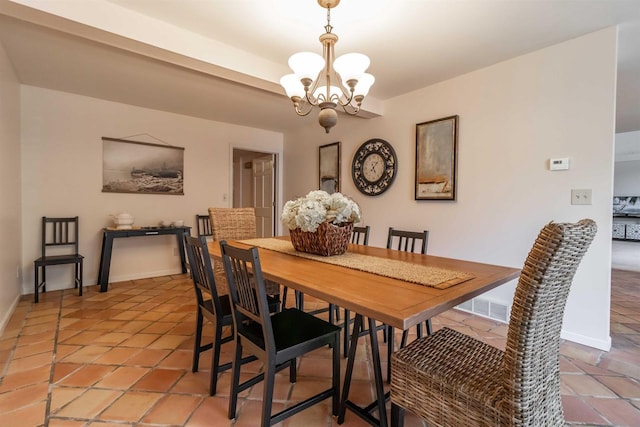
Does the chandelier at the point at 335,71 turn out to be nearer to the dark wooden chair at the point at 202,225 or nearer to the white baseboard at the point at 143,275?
the dark wooden chair at the point at 202,225

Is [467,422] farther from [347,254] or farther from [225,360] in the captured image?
[225,360]

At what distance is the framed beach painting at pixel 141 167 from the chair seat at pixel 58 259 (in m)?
0.87

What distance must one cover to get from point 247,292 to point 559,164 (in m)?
2.56

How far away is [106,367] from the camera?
6.27 ft

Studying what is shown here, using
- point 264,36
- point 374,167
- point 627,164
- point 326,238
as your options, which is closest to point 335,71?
point 264,36

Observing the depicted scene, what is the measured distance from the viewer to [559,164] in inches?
94.0

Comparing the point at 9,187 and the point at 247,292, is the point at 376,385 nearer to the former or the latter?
the point at 247,292

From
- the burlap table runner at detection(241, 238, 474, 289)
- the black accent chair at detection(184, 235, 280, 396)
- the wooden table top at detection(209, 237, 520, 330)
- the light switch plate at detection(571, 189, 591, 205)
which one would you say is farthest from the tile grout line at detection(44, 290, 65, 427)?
the light switch plate at detection(571, 189, 591, 205)

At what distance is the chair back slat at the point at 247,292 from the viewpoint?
122cm

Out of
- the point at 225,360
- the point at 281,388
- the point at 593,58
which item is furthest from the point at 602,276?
the point at 225,360

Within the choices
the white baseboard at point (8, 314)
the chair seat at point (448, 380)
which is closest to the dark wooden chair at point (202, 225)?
the white baseboard at point (8, 314)

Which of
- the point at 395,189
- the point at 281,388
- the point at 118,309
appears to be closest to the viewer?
the point at 281,388

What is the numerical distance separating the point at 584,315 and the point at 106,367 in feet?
11.2

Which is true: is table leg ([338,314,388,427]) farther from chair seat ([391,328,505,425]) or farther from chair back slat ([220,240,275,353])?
chair back slat ([220,240,275,353])
